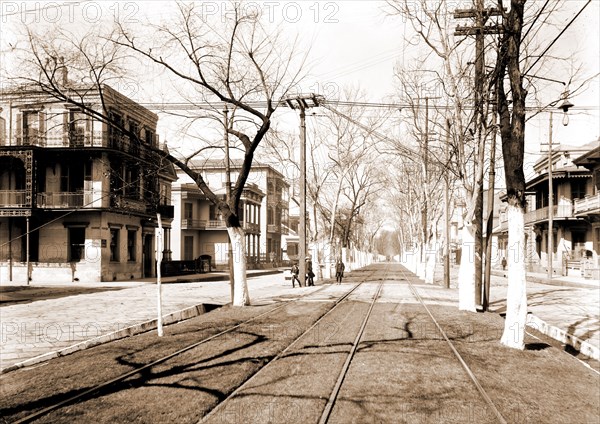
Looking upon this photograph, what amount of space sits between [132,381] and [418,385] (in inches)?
160

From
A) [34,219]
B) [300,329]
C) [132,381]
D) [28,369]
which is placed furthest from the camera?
[34,219]

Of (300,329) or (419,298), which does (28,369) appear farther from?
(419,298)

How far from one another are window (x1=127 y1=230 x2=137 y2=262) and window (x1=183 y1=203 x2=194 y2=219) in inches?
701

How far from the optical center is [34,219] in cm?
3036

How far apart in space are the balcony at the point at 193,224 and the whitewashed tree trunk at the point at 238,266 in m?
35.9

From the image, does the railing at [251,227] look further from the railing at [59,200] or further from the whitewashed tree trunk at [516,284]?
the whitewashed tree trunk at [516,284]

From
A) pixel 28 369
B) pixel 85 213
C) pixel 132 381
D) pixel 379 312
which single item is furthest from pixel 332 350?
pixel 85 213

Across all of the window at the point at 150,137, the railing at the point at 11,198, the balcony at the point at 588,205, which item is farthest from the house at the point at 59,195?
the balcony at the point at 588,205

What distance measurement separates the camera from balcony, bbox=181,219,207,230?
173ft

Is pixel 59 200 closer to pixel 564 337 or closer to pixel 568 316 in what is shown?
pixel 568 316

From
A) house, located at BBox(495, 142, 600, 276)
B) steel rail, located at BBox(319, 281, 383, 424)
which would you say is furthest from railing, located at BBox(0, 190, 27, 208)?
house, located at BBox(495, 142, 600, 276)

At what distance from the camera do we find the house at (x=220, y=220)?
2096 inches

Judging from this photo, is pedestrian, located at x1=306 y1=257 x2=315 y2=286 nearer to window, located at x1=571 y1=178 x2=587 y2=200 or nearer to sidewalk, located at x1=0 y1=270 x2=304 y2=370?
sidewalk, located at x1=0 y1=270 x2=304 y2=370

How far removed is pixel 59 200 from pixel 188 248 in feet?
81.3
